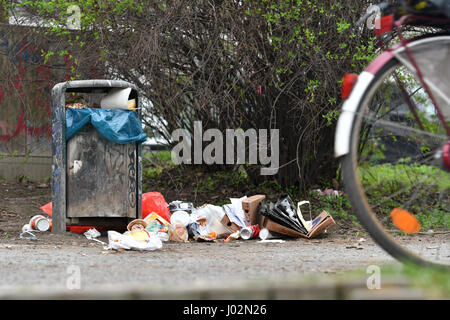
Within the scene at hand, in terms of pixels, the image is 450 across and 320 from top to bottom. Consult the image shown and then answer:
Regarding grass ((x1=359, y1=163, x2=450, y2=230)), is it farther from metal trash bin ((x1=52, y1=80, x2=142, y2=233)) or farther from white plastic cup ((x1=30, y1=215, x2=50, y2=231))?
white plastic cup ((x1=30, y1=215, x2=50, y2=231))

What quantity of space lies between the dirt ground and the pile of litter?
134 millimetres

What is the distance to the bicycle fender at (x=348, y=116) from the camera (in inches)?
114

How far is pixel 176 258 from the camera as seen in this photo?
468cm

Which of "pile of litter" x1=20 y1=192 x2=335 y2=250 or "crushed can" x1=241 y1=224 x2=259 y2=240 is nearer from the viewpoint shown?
"pile of litter" x1=20 y1=192 x2=335 y2=250

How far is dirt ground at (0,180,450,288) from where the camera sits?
3.35 meters

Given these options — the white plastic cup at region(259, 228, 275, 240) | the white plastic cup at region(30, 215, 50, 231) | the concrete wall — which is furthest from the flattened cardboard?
the concrete wall

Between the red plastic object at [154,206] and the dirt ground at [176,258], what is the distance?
55 cm

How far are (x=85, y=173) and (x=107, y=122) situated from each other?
1.90ft

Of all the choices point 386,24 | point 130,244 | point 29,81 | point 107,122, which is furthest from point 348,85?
point 29,81

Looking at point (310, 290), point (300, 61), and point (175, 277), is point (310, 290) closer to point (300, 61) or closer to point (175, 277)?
point (175, 277)

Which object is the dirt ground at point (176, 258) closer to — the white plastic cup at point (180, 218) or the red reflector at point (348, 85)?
the white plastic cup at point (180, 218)

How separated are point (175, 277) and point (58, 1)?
5.28m

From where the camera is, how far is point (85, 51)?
25.5 ft
